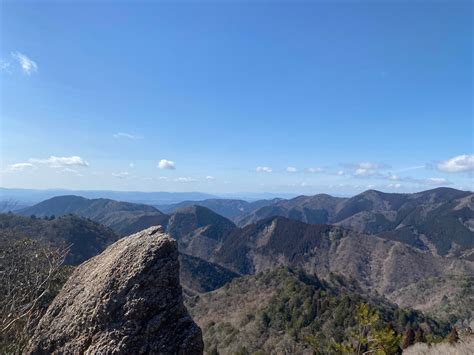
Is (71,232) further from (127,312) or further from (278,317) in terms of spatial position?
(127,312)

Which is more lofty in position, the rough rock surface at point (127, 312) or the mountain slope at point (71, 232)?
the rough rock surface at point (127, 312)

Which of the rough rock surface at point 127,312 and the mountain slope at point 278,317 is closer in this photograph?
the rough rock surface at point 127,312

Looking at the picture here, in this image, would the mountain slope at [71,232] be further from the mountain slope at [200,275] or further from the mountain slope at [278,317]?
the mountain slope at [278,317]

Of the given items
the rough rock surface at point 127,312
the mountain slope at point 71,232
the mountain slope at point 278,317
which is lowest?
the mountain slope at point 278,317

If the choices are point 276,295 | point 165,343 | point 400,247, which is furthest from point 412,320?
point 400,247

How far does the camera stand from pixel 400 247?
194875mm

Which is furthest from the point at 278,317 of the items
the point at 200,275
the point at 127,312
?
the point at 200,275

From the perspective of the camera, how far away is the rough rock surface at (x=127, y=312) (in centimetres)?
1071

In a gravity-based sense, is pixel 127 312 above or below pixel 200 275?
above

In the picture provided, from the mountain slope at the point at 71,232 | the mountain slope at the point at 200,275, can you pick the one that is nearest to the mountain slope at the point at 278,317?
the mountain slope at the point at 200,275

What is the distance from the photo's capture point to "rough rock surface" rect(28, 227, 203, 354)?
10711 millimetres

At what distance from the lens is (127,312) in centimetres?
1087

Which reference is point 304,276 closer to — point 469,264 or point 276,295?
point 276,295

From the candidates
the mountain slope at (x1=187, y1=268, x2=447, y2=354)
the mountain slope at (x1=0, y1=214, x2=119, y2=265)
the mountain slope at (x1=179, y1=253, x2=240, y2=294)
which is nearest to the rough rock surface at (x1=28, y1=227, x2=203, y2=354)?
the mountain slope at (x1=187, y1=268, x2=447, y2=354)
